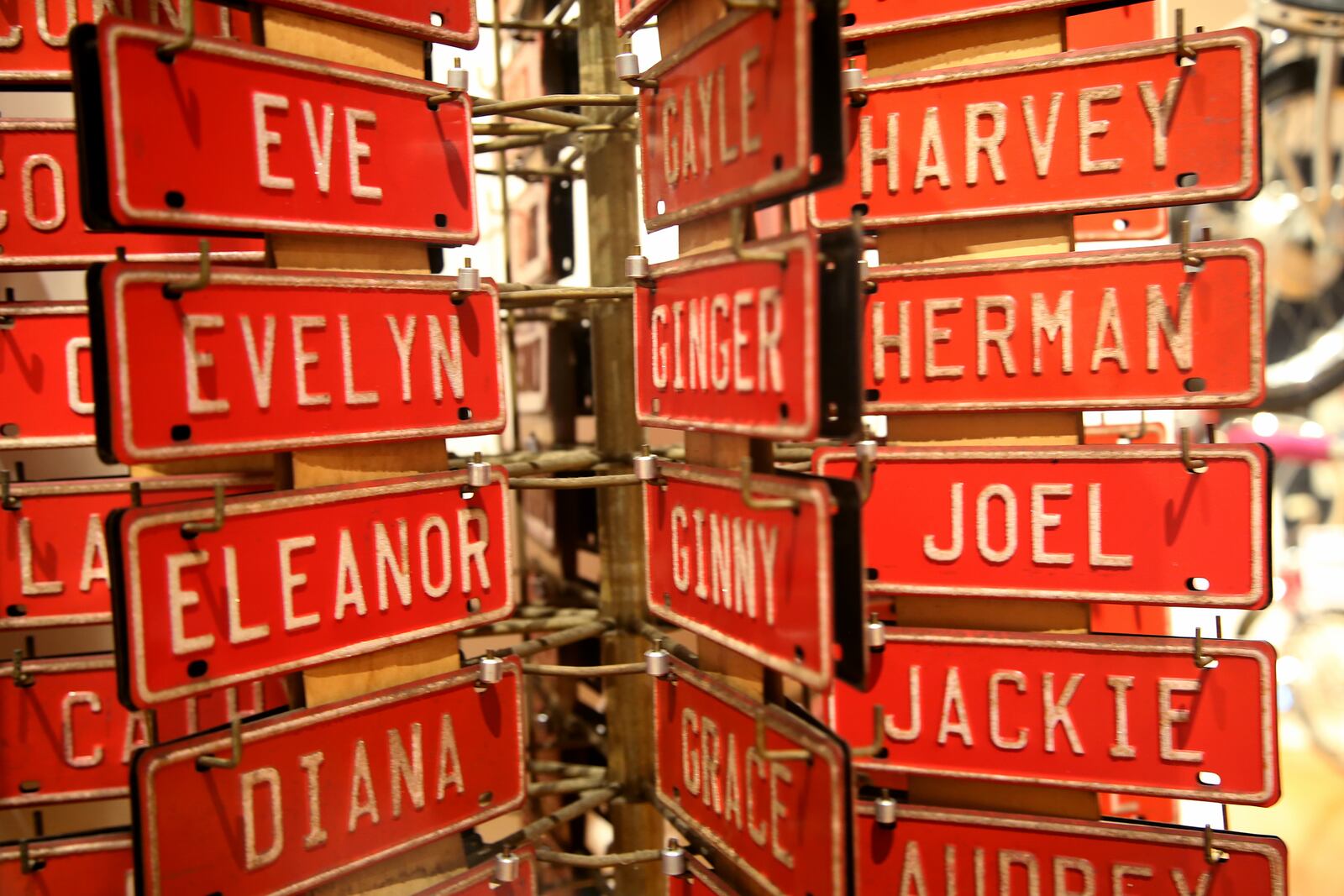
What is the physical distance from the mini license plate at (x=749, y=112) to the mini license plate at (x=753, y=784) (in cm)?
59

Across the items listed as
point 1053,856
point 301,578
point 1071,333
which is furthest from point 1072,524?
point 301,578

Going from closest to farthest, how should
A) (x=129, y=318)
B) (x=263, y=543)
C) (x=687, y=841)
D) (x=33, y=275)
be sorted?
(x=129, y=318) → (x=263, y=543) → (x=687, y=841) → (x=33, y=275)

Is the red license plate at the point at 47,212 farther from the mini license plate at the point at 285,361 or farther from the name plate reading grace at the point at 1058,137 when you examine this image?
the name plate reading grace at the point at 1058,137

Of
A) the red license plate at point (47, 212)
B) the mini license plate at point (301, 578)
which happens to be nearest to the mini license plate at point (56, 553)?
the red license plate at point (47, 212)

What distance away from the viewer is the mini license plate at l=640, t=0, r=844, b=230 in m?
0.88

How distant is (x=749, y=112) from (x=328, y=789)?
92cm

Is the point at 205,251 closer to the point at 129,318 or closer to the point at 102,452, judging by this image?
the point at 129,318

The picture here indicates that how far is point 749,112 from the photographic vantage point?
0.96 m

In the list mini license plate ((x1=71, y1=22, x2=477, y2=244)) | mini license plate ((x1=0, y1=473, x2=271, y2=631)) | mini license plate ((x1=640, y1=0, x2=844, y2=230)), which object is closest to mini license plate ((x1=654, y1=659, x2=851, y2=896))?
mini license plate ((x1=640, y1=0, x2=844, y2=230))

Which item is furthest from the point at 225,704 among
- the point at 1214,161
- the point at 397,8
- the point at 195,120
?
the point at 1214,161

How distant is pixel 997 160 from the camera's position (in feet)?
4.12

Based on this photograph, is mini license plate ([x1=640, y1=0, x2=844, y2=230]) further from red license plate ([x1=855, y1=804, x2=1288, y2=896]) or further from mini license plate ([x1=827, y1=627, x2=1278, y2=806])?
red license plate ([x1=855, y1=804, x2=1288, y2=896])

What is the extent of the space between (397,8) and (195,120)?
32 cm

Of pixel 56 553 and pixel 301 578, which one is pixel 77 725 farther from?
pixel 301 578
